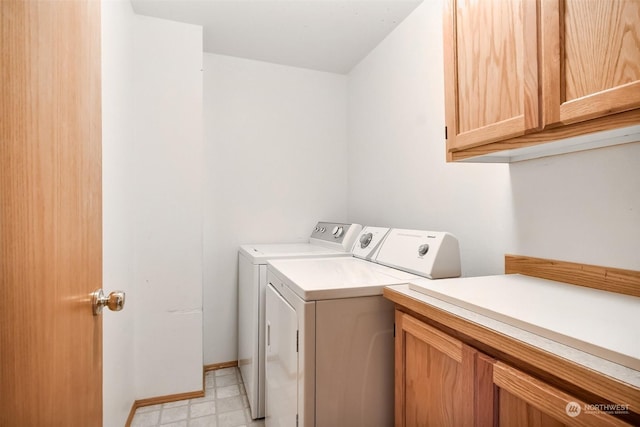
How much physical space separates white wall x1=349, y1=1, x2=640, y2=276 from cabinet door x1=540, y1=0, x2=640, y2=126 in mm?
358

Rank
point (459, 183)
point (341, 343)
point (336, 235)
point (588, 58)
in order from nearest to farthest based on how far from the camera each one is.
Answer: point (588, 58)
point (341, 343)
point (459, 183)
point (336, 235)

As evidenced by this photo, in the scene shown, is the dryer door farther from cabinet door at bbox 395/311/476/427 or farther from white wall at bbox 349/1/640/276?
white wall at bbox 349/1/640/276

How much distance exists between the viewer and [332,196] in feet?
9.75

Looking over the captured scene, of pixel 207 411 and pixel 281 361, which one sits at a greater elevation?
pixel 281 361

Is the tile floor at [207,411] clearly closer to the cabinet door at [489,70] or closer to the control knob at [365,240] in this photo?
the control knob at [365,240]

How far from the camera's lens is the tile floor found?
6.36 ft

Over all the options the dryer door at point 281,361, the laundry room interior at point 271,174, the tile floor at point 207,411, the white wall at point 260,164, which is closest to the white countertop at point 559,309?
the laundry room interior at point 271,174

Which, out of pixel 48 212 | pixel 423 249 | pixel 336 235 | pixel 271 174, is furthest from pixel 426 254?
pixel 271 174

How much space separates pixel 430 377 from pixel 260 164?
2145 mm

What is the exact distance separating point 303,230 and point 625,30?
7.72 ft

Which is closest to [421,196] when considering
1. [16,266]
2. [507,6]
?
[507,6]

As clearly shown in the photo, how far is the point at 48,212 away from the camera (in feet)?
1.83

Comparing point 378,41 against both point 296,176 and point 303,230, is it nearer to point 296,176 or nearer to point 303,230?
point 296,176

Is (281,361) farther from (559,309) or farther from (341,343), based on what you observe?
(559,309)
